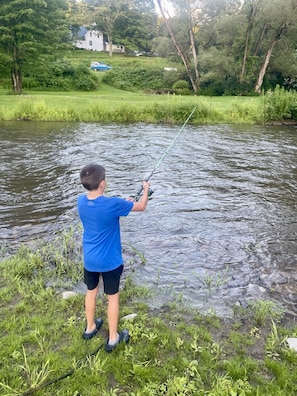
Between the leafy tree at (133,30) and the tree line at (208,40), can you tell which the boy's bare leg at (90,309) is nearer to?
the tree line at (208,40)

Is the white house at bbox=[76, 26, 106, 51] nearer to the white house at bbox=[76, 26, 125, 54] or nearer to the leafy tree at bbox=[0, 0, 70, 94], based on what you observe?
the white house at bbox=[76, 26, 125, 54]

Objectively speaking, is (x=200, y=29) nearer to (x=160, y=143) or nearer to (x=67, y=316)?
(x=160, y=143)

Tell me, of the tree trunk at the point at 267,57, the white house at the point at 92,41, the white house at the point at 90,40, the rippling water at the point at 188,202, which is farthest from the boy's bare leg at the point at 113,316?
the white house at the point at 90,40

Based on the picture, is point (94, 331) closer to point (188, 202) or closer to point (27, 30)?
point (188, 202)

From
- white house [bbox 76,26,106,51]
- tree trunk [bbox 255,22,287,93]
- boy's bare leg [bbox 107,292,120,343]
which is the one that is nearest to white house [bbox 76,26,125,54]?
white house [bbox 76,26,106,51]

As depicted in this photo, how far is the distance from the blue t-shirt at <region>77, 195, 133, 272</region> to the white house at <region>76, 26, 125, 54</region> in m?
82.4

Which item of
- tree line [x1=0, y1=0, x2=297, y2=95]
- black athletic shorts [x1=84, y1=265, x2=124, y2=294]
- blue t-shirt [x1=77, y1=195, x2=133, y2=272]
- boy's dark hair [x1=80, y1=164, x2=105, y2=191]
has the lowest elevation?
black athletic shorts [x1=84, y1=265, x2=124, y2=294]

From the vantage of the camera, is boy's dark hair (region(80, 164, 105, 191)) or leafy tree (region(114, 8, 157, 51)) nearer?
boy's dark hair (region(80, 164, 105, 191))

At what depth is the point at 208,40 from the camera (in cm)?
4272

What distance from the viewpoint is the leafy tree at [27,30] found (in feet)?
93.4

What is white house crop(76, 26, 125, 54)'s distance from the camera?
258 feet

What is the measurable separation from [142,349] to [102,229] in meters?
1.25

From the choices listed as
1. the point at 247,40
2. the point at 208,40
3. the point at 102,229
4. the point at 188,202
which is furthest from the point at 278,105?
the point at 208,40

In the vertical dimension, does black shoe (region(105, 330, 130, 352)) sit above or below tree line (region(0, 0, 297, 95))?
below
